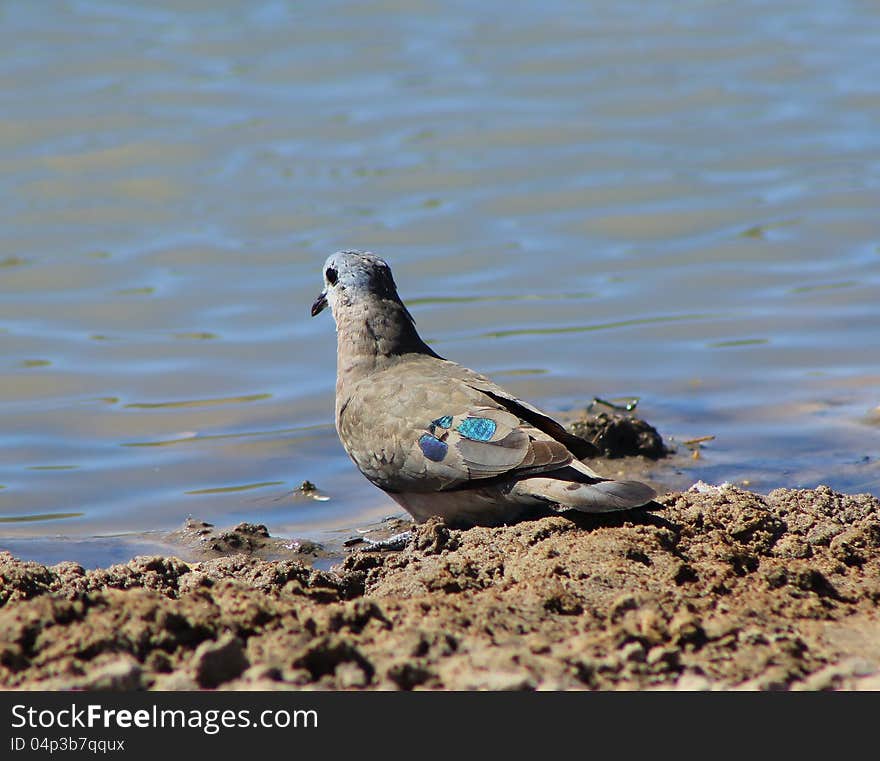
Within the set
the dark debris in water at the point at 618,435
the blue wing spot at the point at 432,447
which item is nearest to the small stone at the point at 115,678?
the blue wing spot at the point at 432,447

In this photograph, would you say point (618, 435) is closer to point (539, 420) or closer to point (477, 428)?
point (539, 420)

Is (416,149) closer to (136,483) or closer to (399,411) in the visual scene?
(136,483)

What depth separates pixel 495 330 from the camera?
34.1 feet

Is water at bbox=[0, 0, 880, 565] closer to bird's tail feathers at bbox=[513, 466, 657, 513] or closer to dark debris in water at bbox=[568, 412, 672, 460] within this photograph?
dark debris in water at bbox=[568, 412, 672, 460]

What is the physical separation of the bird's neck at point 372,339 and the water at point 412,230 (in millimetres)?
906

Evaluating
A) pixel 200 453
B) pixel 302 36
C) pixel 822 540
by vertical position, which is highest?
pixel 302 36

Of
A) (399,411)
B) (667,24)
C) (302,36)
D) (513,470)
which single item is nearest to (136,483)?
(399,411)

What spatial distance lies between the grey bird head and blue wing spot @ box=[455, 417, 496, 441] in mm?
1340

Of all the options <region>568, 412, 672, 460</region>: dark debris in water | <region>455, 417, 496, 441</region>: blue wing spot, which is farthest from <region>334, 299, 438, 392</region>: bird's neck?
<region>568, 412, 672, 460</region>: dark debris in water

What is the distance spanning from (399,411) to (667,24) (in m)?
13.9

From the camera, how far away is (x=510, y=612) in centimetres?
405

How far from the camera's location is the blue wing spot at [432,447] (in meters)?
5.56

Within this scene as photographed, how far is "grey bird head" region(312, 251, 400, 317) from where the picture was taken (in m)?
6.73

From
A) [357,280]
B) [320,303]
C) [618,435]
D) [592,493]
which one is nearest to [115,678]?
[592,493]
